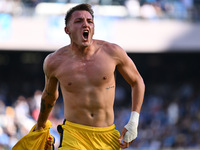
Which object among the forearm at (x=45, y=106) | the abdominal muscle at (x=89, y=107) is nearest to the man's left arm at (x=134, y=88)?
the abdominal muscle at (x=89, y=107)

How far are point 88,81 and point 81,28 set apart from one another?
0.58 m

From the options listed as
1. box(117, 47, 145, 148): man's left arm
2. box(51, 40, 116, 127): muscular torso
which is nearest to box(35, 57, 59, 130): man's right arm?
box(51, 40, 116, 127): muscular torso

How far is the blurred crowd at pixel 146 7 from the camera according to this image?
18.4 meters

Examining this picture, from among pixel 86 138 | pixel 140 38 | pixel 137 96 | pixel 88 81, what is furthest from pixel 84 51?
pixel 140 38

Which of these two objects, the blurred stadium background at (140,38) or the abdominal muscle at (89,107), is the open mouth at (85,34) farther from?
the blurred stadium background at (140,38)

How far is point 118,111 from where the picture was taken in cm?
1934

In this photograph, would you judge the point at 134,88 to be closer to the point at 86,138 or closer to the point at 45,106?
the point at 86,138

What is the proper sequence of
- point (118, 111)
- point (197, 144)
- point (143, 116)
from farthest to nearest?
1. point (118, 111)
2. point (143, 116)
3. point (197, 144)

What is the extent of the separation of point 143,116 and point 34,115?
17.0 feet

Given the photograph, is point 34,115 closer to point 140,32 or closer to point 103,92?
point 140,32

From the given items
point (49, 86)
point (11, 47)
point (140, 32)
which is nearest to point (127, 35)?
point (140, 32)

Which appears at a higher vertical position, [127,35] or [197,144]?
[127,35]

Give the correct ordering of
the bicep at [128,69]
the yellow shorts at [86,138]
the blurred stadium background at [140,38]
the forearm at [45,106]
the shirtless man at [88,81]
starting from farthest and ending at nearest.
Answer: the blurred stadium background at [140,38] → the forearm at [45,106] → the bicep at [128,69] → the shirtless man at [88,81] → the yellow shorts at [86,138]

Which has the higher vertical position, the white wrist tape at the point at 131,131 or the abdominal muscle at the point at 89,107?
the abdominal muscle at the point at 89,107
